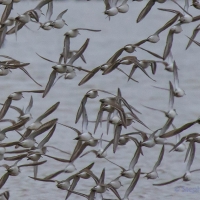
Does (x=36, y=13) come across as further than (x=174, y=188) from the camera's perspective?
No

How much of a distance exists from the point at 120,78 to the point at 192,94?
0.90 m

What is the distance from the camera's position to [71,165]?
7.17ft

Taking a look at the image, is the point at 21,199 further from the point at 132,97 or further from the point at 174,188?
the point at 132,97

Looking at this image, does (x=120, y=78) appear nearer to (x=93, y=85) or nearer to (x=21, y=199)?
(x=93, y=85)

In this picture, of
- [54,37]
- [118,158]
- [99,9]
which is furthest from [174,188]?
[99,9]

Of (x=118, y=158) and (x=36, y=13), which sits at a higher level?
(x=36, y=13)

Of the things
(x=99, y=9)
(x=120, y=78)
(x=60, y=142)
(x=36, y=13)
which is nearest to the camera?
(x=36, y=13)

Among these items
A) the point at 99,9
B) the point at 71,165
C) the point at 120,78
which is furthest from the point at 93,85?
the point at 99,9

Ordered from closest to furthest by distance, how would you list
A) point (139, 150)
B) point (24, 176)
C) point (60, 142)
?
point (139, 150) → point (24, 176) → point (60, 142)

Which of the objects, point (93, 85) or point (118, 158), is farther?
point (93, 85)

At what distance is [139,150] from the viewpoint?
209cm

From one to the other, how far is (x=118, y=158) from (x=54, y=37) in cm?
494

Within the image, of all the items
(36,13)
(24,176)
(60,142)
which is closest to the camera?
(36,13)

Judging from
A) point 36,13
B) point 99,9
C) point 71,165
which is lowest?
point 99,9
